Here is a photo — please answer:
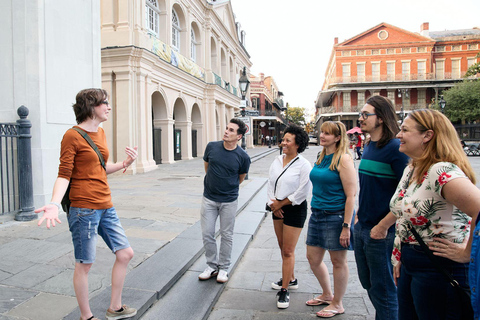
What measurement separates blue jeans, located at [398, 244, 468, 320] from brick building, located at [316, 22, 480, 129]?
46.9m

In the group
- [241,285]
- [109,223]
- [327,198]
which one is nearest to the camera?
[109,223]

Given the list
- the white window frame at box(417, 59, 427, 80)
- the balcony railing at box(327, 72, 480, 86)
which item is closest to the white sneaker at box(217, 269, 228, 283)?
the balcony railing at box(327, 72, 480, 86)

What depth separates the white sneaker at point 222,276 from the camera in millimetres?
3885

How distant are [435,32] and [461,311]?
62.4m

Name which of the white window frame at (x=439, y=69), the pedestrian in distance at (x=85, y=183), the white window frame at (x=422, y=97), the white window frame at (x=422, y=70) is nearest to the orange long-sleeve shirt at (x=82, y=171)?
the pedestrian in distance at (x=85, y=183)

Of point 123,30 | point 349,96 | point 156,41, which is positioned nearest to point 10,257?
point 123,30

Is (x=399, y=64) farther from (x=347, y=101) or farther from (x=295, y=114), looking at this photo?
(x=295, y=114)

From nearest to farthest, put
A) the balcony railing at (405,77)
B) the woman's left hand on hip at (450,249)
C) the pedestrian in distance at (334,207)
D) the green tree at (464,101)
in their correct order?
the woman's left hand on hip at (450,249) < the pedestrian in distance at (334,207) < the green tree at (464,101) < the balcony railing at (405,77)

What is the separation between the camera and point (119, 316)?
9.49 ft

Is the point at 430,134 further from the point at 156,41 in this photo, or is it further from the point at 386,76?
the point at 386,76

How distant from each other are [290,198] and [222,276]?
4.18 ft

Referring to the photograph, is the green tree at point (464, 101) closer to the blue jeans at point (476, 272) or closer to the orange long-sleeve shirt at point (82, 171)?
the blue jeans at point (476, 272)

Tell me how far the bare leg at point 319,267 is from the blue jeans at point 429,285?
4.07 ft

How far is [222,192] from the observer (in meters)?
3.88
